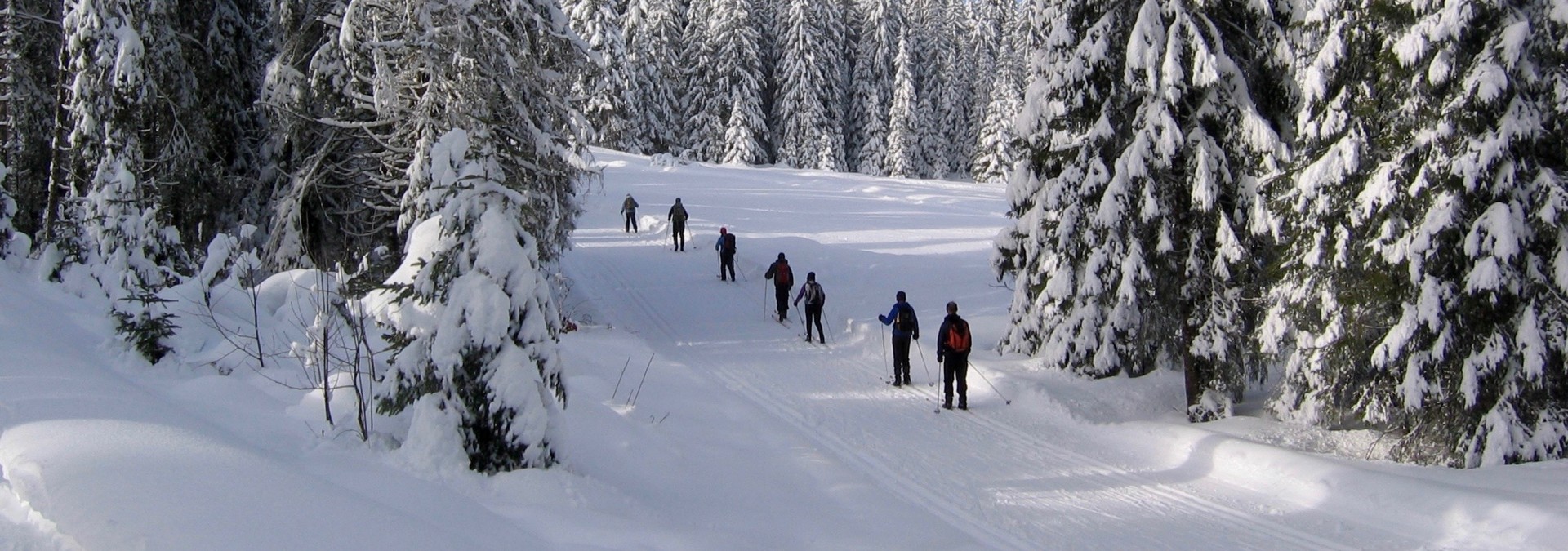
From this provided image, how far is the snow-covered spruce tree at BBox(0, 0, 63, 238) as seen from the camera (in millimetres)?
16266

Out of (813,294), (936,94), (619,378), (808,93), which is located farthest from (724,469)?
(936,94)

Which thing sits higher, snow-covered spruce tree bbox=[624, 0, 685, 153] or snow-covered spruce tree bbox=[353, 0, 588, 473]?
snow-covered spruce tree bbox=[624, 0, 685, 153]

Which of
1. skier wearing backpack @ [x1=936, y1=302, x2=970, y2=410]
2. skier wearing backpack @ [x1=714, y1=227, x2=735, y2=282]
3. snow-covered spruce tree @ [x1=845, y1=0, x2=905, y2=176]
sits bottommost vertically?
skier wearing backpack @ [x1=936, y1=302, x2=970, y2=410]

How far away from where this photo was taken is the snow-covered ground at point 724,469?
4.76m

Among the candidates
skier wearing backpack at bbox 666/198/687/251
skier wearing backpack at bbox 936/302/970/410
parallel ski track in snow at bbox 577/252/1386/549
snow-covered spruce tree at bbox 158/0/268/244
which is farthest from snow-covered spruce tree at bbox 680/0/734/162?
skier wearing backpack at bbox 936/302/970/410

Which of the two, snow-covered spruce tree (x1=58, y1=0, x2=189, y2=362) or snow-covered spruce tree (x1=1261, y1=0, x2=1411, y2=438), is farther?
snow-covered spruce tree (x1=58, y1=0, x2=189, y2=362)

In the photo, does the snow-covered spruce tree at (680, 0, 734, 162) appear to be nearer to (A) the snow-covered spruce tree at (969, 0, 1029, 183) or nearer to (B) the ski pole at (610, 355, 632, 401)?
(A) the snow-covered spruce tree at (969, 0, 1029, 183)

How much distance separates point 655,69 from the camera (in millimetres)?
56969

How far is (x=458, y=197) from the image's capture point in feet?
20.8

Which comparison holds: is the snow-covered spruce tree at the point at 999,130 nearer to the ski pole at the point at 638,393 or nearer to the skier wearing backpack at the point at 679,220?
the skier wearing backpack at the point at 679,220

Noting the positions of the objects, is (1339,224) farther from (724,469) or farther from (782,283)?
(782,283)

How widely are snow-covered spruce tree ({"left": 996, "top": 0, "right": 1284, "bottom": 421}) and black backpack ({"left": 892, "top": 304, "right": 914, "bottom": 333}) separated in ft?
6.68

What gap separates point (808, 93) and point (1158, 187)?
4743cm

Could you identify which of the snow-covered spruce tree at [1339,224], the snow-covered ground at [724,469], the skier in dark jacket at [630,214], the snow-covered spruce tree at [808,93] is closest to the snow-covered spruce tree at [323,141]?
the snow-covered ground at [724,469]
